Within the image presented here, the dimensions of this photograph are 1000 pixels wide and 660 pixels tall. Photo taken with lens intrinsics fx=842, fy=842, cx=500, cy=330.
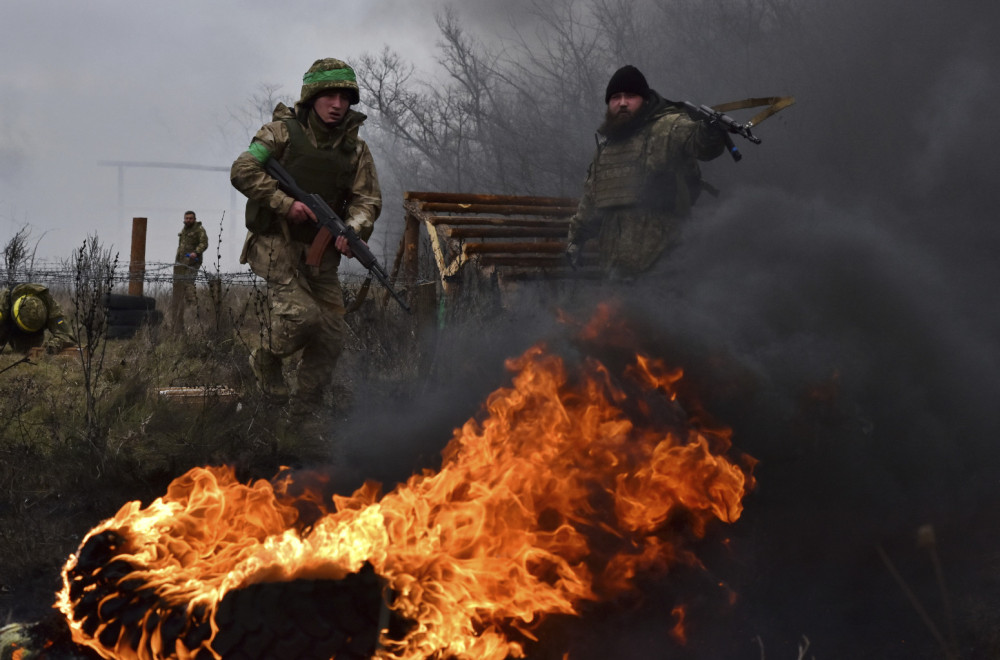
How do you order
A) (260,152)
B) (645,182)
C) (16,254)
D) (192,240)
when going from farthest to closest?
(192,240) → (16,254) → (645,182) → (260,152)

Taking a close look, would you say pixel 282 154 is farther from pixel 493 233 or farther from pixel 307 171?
pixel 493 233

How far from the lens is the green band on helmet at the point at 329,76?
4.88m

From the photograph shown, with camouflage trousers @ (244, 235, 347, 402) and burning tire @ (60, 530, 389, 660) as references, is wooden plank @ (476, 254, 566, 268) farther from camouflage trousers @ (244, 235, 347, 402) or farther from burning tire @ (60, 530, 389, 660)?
burning tire @ (60, 530, 389, 660)

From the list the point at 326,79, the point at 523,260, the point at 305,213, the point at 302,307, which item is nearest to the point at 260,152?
the point at 305,213

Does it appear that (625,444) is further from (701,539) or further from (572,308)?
(572,308)

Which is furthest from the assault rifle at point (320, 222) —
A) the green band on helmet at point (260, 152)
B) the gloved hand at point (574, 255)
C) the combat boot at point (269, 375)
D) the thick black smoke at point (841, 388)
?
the gloved hand at point (574, 255)

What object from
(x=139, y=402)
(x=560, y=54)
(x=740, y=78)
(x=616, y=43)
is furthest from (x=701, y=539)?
(x=560, y=54)

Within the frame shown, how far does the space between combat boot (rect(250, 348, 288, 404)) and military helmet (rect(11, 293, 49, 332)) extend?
3.18 m

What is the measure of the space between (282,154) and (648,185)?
2.30m

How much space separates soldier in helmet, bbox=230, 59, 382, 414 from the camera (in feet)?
16.0

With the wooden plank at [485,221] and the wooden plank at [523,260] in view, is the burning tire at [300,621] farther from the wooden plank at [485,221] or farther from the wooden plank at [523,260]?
the wooden plank at [485,221]

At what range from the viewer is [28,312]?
7188 mm

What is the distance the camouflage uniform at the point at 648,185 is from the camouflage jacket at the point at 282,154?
1.56 metres

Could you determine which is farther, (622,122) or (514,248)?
(514,248)
